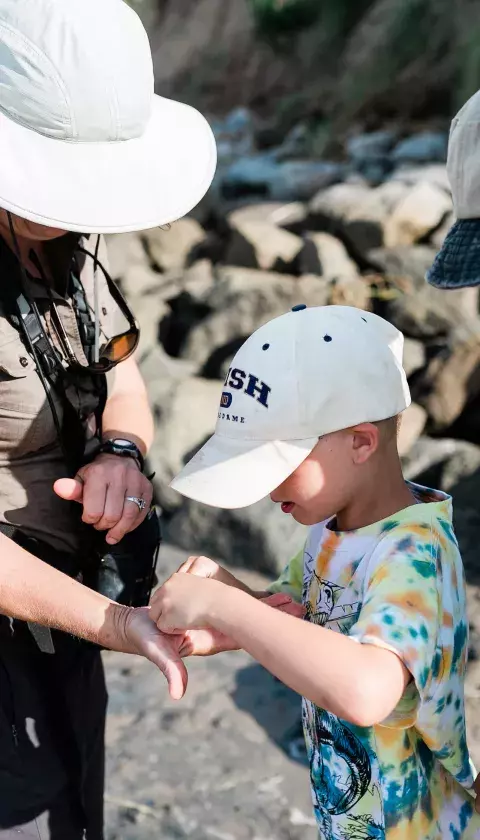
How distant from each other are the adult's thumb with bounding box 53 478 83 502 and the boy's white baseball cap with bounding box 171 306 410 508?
0.32 meters

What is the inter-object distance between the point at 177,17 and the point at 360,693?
29574mm

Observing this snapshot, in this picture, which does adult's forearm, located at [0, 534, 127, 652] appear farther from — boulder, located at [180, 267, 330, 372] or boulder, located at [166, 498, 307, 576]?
boulder, located at [180, 267, 330, 372]

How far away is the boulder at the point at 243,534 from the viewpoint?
4453mm

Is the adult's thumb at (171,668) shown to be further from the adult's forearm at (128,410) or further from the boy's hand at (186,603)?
the adult's forearm at (128,410)

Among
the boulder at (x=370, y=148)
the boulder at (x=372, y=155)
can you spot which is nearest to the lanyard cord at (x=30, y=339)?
the boulder at (x=372, y=155)

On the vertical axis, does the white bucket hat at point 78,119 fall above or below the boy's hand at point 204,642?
above

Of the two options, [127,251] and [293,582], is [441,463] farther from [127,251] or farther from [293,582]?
[127,251]

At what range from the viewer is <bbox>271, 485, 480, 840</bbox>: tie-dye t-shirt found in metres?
1.49

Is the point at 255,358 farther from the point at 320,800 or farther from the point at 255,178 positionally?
the point at 255,178

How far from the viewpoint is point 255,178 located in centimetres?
Result: 1366

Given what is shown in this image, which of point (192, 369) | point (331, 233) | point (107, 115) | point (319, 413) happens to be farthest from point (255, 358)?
point (331, 233)

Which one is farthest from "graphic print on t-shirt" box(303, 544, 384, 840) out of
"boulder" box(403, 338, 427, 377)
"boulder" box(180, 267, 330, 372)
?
"boulder" box(180, 267, 330, 372)

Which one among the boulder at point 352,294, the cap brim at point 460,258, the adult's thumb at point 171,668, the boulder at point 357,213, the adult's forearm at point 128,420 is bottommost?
the boulder at point 357,213

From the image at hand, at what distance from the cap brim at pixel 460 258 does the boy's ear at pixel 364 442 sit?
447mm
